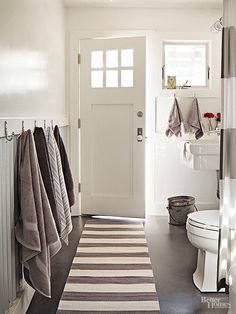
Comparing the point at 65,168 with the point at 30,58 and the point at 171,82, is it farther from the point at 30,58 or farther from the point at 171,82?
the point at 171,82

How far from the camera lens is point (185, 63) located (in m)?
4.86

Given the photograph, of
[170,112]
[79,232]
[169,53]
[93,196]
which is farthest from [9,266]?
[169,53]

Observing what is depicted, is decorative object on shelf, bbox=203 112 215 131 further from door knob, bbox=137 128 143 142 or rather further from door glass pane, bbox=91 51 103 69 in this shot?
door glass pane, bbox=91 51 103 69

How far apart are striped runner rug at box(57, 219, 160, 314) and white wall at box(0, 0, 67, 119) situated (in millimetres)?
1135

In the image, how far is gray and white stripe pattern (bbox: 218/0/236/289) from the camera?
216 cm

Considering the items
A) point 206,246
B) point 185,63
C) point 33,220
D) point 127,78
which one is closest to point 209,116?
point 185,63

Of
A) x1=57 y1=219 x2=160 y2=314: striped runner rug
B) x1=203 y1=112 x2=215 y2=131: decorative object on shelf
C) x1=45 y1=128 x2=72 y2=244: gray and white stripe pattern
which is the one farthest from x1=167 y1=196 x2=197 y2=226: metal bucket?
x1=45 y1=128 x2=72 y2=244: gray and white stripe pattern

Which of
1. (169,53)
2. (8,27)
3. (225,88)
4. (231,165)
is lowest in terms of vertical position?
(231,165)

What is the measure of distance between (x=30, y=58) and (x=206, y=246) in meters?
1.61

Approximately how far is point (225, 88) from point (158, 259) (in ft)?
5.30

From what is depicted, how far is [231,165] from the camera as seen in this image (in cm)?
218

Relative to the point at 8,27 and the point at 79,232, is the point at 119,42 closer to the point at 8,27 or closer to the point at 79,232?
the point at 79,232

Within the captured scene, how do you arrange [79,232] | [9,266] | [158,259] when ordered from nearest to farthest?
[9,266], [158,259], [79,232]

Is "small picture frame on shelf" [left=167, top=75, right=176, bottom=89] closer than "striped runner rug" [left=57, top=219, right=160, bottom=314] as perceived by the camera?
No
